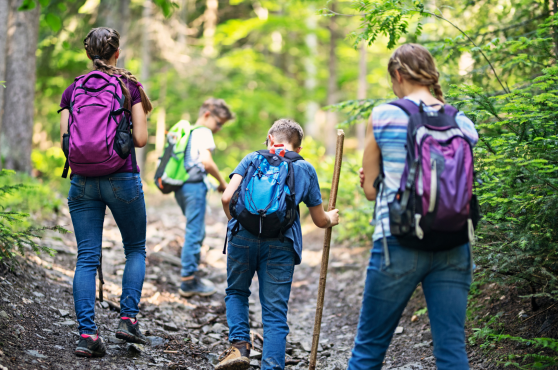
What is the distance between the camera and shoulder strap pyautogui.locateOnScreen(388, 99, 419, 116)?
249cm

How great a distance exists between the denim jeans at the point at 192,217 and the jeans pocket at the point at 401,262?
12.6 feet

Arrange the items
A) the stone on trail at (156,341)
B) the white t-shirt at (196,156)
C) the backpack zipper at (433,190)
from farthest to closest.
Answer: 1. the white t-shirt at (196,156)
2. the stone on trail at (156,341)
3. the backpack zipper at (433,190)

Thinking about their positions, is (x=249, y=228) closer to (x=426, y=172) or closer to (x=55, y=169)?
(x=426, y=172)

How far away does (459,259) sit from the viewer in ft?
8.15

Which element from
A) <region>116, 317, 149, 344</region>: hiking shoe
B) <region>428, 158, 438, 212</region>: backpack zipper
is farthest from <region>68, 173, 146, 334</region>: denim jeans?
<region>428, 158, 438, 212</region>: backpack zipper

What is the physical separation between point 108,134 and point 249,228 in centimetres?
126

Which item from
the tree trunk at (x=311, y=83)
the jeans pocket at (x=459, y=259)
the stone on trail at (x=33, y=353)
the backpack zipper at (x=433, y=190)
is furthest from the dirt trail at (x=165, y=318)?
the tree trunk at (x=311, y=83)

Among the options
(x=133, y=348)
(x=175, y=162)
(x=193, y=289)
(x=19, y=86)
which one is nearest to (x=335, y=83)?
(x=19, y=86)

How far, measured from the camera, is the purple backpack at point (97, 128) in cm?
345

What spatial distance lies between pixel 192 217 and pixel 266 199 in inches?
115

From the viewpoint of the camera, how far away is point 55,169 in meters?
15.0

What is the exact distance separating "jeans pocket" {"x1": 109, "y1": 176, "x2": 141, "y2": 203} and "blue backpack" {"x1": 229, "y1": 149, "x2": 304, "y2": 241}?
879 millimetres

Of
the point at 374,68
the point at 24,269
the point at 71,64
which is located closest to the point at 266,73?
the point at 374,68

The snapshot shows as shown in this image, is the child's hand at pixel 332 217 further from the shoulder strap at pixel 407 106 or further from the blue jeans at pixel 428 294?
the shoulder strap at pixel 407 106
